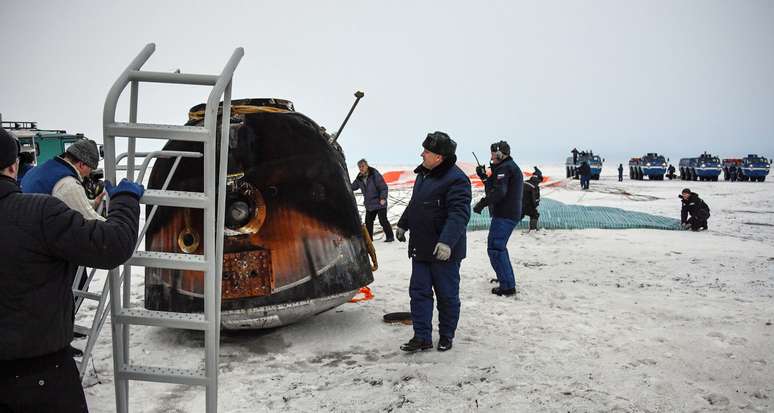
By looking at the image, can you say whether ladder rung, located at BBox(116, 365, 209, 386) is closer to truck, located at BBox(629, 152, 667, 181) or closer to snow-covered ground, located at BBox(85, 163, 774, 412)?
snow-covered ground, located at BBox(85, 163, 774, 412)

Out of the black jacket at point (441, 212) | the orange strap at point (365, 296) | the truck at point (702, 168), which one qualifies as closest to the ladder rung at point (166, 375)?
the black jacket at point (441, 212)

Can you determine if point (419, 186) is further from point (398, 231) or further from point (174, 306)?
point (174, 306)

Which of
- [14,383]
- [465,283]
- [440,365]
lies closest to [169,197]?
[14,383]

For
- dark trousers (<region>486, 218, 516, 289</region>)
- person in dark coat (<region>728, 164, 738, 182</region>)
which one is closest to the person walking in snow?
dark trousers (<region>486, 218, 516, 289</region>)

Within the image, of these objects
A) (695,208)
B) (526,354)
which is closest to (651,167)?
(695,208)

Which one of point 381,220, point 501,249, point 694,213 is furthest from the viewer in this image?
point 694,213

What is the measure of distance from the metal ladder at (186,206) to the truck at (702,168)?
39.4 metres

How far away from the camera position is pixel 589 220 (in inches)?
453

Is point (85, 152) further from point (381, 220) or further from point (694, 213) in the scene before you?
point (694, 213)

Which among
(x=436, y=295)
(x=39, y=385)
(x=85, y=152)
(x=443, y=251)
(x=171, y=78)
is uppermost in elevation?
(x=171, y=78)

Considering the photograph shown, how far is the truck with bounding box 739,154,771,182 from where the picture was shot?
109ft

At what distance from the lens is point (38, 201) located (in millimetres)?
1892

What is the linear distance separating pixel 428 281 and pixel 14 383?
2958mm

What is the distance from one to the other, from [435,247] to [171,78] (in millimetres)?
2500
